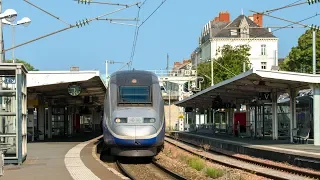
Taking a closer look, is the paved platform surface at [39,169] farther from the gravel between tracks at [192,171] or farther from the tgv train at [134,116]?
the gravel between tracks at [192,171]

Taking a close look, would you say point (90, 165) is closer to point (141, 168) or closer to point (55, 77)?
point (141, 168)

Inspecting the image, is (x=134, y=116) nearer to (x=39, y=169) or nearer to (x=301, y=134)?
(x=39, y=169)

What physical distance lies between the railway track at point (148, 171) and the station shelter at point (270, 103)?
18.4 feet

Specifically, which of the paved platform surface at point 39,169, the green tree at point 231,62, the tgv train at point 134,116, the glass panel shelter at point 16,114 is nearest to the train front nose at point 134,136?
the tgv train at point 134,116

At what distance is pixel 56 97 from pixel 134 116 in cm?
1943

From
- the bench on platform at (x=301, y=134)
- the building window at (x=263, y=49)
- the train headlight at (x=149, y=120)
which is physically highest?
the building window at (x=263, y=49)

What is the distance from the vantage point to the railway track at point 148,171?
16094 millimetres

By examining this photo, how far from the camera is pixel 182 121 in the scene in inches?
2367

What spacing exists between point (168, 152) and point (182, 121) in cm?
3487

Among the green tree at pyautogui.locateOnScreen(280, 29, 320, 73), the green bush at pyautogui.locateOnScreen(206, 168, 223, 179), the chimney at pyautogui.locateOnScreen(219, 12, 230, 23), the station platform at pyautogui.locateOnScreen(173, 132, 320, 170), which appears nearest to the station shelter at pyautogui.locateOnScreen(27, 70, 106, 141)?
the station platform at pyautogui.locateOnScreen(173, 132, 320, 170)

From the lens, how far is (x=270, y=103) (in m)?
30.6

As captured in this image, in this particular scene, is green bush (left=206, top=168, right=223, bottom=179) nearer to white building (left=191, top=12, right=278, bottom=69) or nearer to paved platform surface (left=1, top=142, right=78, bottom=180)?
paved platform surface (left=1, top=142, right=78, bottom=180)

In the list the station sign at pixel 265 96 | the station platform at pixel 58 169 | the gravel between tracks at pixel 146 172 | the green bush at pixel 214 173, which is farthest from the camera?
the station sign at pixel 265 96

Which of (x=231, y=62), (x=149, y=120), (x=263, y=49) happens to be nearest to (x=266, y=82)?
(x=149, y=120)
